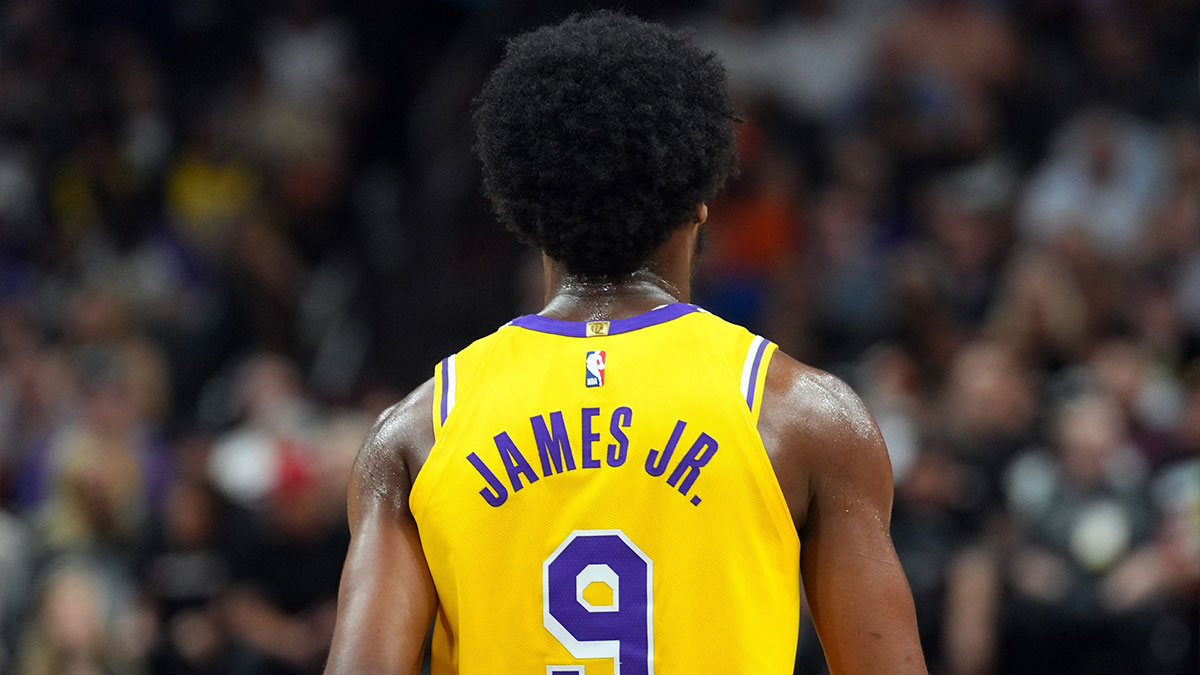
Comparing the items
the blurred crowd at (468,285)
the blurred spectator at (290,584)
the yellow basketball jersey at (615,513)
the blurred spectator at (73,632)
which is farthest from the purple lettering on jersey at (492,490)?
the blurred spectator at (73,632)

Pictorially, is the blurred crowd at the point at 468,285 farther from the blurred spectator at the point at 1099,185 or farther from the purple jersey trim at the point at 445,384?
the purple jersey trim at the point at 445,384

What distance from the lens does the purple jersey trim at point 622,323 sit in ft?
8.06

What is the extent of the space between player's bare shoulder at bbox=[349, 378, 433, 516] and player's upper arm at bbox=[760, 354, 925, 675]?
539mm

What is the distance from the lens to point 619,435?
7.77ft

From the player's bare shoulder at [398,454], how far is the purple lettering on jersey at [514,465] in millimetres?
132

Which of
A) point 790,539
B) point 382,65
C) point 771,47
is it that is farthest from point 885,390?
point 790,539

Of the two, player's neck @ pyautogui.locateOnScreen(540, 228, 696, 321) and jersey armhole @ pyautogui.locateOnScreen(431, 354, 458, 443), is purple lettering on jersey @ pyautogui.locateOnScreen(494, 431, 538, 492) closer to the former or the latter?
jersey armhole @ pyautogui.locateOnScreen(431, 354, 458, 443)

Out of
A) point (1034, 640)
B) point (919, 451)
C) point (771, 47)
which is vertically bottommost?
point (1034, 640)

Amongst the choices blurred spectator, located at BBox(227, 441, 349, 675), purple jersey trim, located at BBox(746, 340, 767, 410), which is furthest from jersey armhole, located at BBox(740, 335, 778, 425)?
blurred spectator, located at BBox(227, 441, 349, 675)

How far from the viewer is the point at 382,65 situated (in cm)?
1143

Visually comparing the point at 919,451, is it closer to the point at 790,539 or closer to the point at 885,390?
the point at 885,390

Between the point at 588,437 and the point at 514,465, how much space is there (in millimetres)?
122

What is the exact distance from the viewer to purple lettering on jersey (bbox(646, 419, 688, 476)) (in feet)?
7.68

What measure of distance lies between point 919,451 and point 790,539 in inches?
211
